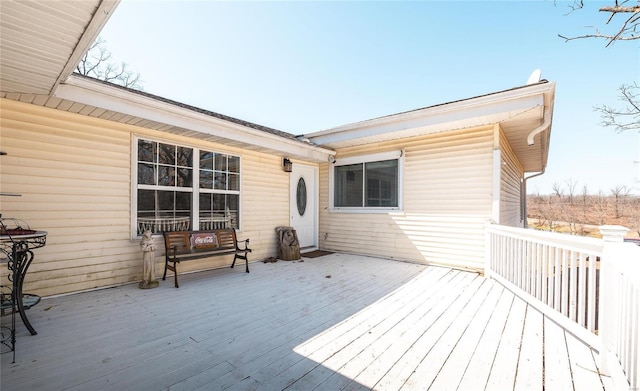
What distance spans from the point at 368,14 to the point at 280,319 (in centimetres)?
729

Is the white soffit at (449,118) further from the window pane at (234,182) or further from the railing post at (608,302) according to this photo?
the railing post at (608,302)

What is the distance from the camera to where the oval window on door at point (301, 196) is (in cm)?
701

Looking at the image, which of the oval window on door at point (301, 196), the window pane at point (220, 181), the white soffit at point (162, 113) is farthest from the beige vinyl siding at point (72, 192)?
the oval window on door at point (301, 196)

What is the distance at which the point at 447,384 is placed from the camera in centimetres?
182

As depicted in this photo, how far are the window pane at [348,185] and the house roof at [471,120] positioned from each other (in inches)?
26.0

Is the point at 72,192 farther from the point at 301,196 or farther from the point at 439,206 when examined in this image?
the point at 439,206

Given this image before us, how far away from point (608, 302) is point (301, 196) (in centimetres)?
583

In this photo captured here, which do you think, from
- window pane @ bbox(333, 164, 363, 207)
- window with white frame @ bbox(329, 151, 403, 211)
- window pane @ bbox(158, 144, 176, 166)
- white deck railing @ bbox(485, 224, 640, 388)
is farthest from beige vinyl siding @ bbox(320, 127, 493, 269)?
window pane @ bbox(158, 144, 176, 166)

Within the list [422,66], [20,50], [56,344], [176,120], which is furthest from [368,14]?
[56,344]

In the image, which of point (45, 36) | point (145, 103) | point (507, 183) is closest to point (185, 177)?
point (145, 103)

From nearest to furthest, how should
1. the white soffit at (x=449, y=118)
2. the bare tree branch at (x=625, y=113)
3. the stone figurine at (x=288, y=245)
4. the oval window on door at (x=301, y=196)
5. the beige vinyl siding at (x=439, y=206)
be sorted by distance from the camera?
the white soffit at (x=449, y=118), the beige vinyl siding at (x=439, y=206), the bare tree branch at (x=625, y=113), the stone figurine at (x=288, y=245), the oval window on door at (x=301, y=196)

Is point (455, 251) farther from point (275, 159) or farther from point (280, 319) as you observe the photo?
point (275, 159)

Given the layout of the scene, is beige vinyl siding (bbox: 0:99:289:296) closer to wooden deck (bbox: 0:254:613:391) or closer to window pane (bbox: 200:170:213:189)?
wooden deck (bbox: 0:254:613:391)

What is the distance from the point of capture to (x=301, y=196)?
7086 millimetres
